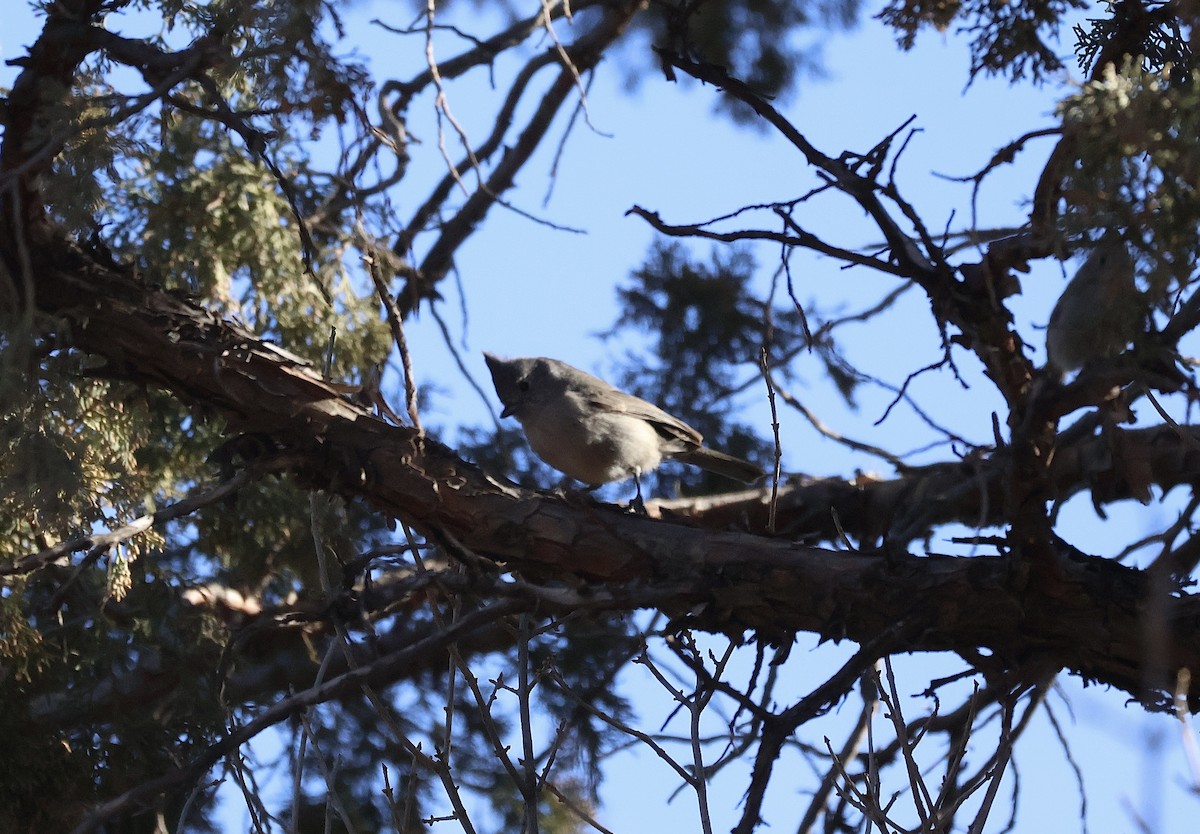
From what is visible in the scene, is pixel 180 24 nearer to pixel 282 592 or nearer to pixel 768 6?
pixel 282 592

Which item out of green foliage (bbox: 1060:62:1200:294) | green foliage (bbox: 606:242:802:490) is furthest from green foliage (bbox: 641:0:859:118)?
green foliage (bbox: 1060:62:1200:294)

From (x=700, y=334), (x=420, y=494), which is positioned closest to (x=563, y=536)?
(x=420, y=494)

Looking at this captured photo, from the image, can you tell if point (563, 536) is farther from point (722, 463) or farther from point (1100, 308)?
point (722, 463)

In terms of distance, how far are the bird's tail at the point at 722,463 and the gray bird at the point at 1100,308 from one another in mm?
2099

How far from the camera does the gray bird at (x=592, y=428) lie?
443 centimetres

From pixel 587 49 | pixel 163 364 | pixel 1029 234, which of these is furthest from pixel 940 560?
pixel 587 49

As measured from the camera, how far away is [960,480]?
157 inches

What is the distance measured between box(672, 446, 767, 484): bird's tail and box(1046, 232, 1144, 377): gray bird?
2.10 meters

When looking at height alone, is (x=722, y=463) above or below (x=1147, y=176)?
above

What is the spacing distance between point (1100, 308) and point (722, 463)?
2766 millimetres

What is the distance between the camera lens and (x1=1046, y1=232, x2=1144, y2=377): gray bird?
1860 mm

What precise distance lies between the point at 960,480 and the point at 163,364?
99.3 inches

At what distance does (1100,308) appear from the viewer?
6.89ft

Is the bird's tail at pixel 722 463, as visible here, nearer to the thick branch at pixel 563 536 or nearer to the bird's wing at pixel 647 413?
the bird's wing at pixel 647 413
